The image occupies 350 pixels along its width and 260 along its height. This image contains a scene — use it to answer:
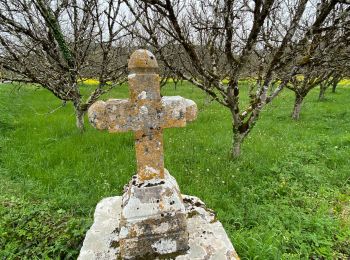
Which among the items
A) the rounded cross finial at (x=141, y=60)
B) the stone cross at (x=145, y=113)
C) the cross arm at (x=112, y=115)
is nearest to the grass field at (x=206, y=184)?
the stone cross at (x=145, y=113)

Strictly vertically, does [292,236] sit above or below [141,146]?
below

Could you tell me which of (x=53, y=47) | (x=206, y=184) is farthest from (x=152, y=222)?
(x=53, y=47)

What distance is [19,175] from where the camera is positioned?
5465mm

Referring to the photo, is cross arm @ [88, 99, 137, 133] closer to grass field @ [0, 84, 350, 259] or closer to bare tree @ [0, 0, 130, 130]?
grass field @ [0, 84, 350, 259]

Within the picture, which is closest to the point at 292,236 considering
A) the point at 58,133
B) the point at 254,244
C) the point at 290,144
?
the point at 254,244

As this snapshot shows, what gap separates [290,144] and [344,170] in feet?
6.24

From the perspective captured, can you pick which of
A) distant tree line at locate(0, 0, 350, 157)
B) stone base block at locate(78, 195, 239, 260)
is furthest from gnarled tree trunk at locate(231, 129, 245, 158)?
stone base block at locate(78, 195, 239, 260)

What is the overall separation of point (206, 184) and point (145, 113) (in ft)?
9.49

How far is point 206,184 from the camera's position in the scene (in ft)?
16.4

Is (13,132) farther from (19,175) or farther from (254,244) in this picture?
(254,244)

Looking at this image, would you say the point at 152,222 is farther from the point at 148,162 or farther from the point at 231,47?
the point at 231,47

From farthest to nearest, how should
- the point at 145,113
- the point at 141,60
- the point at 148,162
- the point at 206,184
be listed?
the point at 206,184 < the point at 148,162 < the point at 145,113 < the point at 141,60

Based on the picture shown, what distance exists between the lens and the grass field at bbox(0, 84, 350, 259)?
3322mm

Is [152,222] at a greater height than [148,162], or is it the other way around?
[148,162]
